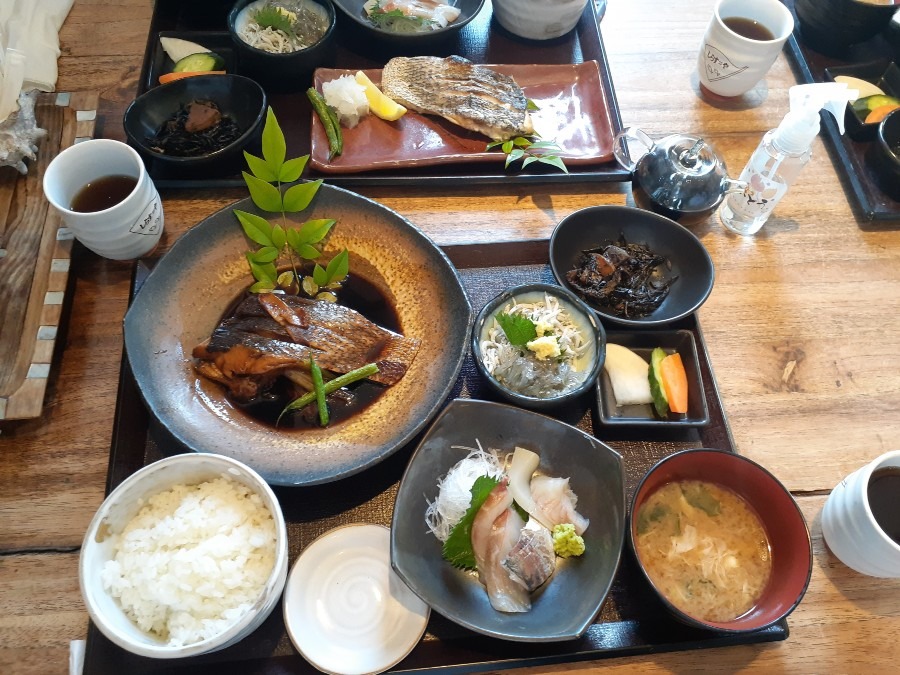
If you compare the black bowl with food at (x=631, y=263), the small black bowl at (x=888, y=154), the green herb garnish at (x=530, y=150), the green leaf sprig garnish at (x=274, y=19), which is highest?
the small black bowl at (x=888, y=154)

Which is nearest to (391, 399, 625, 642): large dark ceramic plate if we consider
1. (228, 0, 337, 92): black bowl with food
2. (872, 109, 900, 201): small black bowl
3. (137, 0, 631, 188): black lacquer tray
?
(137, 0, 631, 188): black lacquer tray

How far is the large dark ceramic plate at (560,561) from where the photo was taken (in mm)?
1539

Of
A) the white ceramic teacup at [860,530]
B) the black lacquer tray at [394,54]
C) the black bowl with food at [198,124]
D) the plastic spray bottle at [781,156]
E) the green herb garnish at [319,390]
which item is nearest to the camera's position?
the white ceramic teacup at [860,530]

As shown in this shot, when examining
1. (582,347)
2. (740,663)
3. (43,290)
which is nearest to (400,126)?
(582,347)

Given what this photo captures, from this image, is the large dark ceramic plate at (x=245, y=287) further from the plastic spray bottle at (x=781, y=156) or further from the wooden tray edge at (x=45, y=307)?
the plastic spray bottle at (x=781, y=156)

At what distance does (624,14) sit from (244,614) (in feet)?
9.49

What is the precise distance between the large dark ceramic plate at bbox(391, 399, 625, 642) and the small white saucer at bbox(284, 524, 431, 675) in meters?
0.09

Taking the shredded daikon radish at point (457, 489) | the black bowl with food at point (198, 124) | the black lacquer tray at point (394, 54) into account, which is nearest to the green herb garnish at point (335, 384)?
the shredded daikon radish at point (457, 489)

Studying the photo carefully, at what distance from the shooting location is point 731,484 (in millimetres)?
1763

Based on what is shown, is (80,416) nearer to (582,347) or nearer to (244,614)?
(244,614)

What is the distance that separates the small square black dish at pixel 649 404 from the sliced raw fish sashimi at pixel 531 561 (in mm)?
426

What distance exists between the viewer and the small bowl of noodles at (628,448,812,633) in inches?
63.6

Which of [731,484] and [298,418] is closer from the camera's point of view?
[731,484]

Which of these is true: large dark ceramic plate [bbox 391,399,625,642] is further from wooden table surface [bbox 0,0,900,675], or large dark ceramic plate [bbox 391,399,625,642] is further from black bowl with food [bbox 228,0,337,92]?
black bowl with food [bbox 228,0,337,92]
